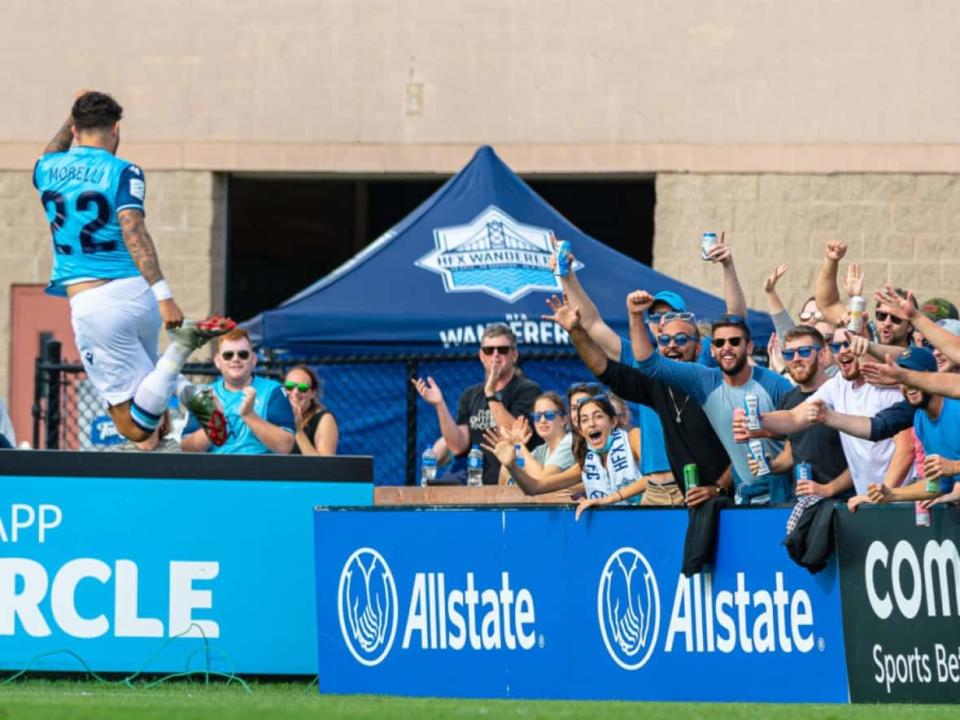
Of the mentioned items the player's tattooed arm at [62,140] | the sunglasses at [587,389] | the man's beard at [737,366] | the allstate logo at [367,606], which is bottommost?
the allstate logo at [367,606]

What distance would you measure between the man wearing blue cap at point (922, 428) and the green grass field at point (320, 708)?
1.02 metres

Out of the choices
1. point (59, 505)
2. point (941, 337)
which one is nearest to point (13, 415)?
point (59, 505)

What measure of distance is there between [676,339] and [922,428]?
1729 mm

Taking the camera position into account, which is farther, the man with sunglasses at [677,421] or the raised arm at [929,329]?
the man with sunglasses at [677,421]

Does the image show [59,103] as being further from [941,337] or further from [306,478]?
[941,337]

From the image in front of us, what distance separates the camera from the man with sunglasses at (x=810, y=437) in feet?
32.8

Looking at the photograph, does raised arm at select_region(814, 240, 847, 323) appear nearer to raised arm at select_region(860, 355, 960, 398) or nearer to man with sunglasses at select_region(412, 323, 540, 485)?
man with sunglasses at select_region(412, 323, 540, 485)

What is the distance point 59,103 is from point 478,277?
6.53 meters

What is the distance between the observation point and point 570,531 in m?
10.3

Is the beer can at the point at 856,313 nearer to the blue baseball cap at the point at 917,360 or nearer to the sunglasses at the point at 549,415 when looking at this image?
the blue baseball cap at the point at 917,360

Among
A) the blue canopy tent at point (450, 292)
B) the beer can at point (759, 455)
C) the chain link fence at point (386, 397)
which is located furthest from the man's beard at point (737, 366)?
the chain link fence at point (386, 397)

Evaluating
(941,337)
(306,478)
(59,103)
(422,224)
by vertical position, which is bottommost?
(306,478)

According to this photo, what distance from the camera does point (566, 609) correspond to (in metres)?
10.3

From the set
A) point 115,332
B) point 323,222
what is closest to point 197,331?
point 115,332
